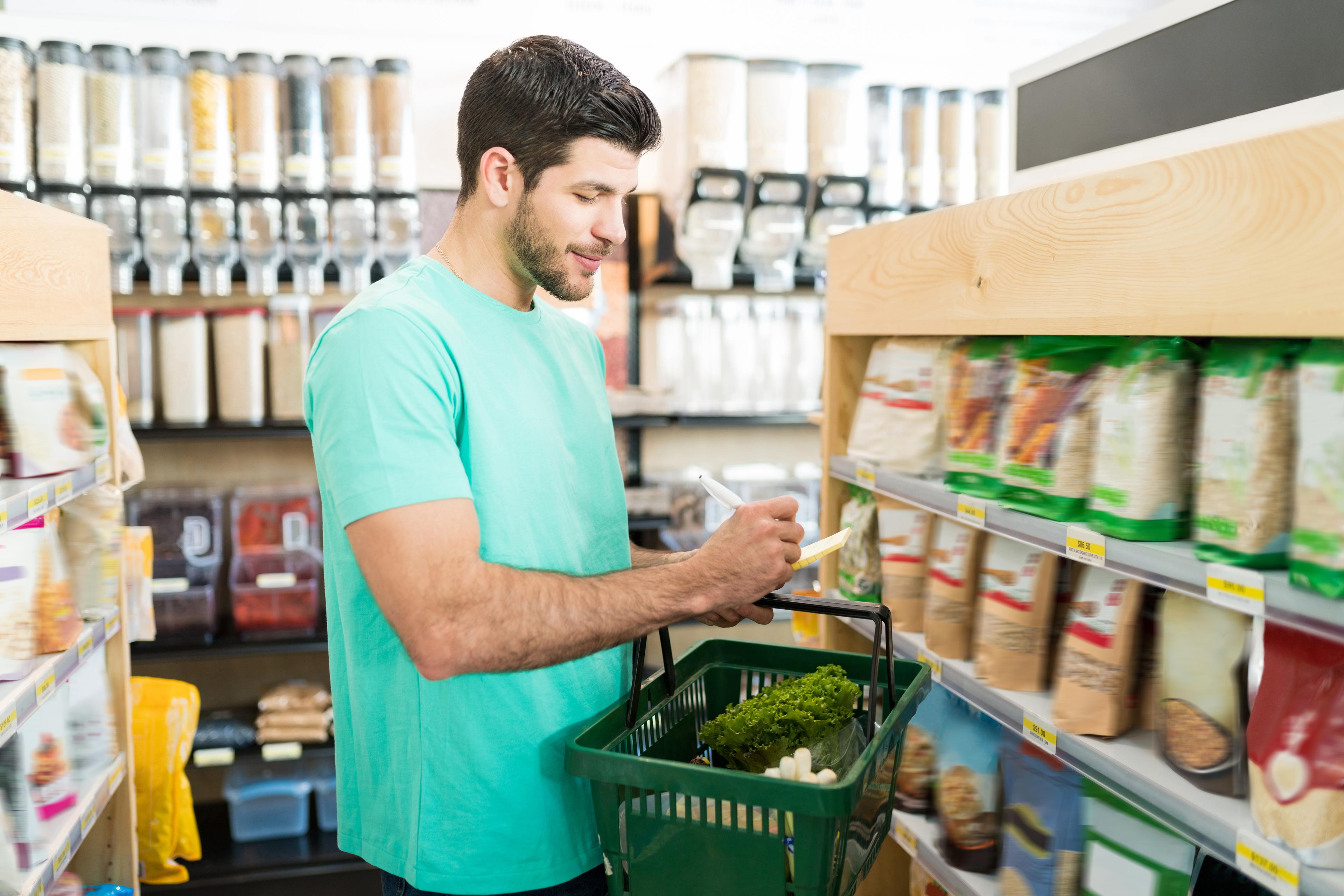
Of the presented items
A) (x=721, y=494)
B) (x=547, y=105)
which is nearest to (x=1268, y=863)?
(x=721, y=494)

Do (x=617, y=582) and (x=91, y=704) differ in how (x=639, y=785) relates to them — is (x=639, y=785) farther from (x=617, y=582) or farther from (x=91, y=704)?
(x=91, y=704)

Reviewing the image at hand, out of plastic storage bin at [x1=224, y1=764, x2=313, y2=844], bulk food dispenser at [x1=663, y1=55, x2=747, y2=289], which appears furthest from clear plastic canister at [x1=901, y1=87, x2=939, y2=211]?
plastic storage bin at [x1=224, y1=764, x2=313, y2=844]

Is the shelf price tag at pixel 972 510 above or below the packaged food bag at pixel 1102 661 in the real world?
above

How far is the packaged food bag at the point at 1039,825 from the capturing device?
156 cm

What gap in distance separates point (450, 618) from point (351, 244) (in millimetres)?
2331

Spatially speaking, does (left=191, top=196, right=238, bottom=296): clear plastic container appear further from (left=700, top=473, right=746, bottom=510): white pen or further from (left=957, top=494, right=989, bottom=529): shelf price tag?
(left=957, top=494, right=989, bottom=529): shelf price tag

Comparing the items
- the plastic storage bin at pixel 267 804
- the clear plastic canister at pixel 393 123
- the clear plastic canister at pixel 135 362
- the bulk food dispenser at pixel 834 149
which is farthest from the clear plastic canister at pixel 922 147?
the plastic storage bin at pixel 267 804

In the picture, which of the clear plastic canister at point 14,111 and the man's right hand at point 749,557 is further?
the clear plastic canister at point 14,111

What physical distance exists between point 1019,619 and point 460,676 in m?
0.93

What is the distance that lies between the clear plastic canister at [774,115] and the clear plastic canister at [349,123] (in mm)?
1243

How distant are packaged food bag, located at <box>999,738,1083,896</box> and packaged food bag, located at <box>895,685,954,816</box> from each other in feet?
0.70

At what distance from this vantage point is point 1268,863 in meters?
1.09

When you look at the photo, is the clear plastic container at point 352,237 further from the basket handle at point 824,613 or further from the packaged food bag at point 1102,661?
the packaged food bag at point 1102,661

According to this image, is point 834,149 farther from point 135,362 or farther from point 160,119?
point 135,362
